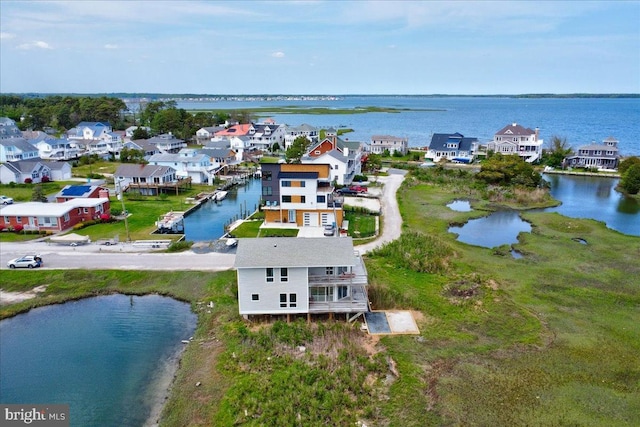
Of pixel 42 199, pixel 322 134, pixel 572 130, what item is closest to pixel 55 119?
pixel 322 134

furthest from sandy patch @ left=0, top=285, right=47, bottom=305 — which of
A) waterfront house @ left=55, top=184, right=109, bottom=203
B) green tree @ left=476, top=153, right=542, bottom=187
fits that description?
green tree @ left=476, top=153, right=542, bottom=187

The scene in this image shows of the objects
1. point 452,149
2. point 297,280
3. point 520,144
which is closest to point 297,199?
point 297,280

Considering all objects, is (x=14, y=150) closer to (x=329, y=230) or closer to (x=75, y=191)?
(x=75, y=191)

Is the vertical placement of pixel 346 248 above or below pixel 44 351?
above

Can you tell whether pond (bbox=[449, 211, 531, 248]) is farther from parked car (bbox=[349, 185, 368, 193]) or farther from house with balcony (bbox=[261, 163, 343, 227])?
parked car (bbox=[349, 185, 368, 193])

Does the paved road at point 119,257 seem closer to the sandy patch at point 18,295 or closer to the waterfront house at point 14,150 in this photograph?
the sandy patch at point 18,295

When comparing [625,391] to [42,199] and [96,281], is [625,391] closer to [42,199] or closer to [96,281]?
[96,281]
